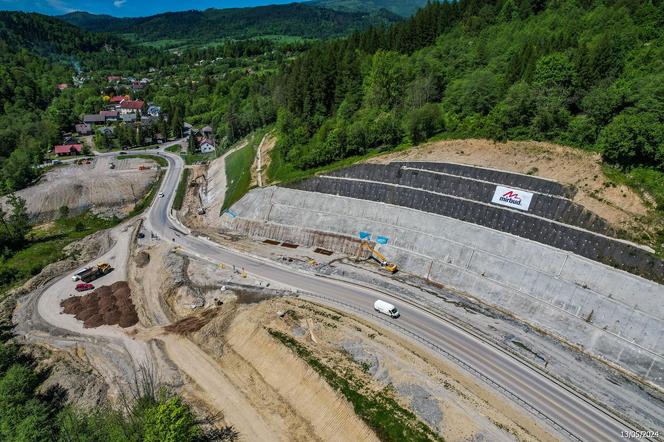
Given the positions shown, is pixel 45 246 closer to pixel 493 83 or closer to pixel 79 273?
pixel 79 273

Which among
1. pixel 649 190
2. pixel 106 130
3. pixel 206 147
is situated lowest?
pixel 106 130

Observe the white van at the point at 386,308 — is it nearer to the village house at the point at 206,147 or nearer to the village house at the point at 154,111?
the village house at the point at 206,147

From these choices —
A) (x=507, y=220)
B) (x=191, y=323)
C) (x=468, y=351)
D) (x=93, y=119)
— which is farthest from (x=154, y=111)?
(x=468, y=351)

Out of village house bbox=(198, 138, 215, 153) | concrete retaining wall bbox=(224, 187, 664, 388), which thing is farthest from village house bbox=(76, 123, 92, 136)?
concrete retaining wall bbox=(224, 187, 664, 388)

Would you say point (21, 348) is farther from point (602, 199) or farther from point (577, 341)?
point (602, 199)

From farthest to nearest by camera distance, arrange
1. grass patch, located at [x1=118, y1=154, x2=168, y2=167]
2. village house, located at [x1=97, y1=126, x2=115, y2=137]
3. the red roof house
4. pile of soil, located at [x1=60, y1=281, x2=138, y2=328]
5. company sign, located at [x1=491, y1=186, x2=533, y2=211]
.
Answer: village house, located at [x1=97, y1=126, x2=115, y2=137], the red roof house, grass patch, located at [x1=118, y1=154, x2=168, y2=167], company sign, located at [x1=491, y1=186, x2=533, y2=211], pile of soil, located at [x1=60, y1=281, x2=138, y2=328]

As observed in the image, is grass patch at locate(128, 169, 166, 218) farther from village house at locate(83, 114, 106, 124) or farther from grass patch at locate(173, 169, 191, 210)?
village house at locate(83, 114, 106, 124)

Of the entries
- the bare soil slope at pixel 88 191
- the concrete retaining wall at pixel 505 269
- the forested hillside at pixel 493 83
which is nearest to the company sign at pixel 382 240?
the concrete retaining wall at pixel 505 269
